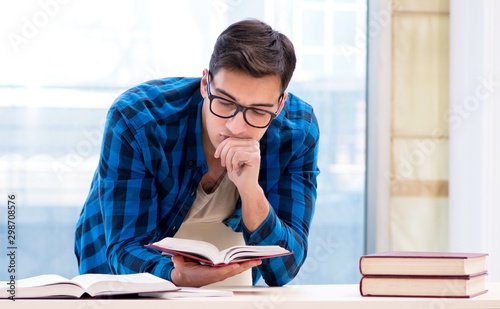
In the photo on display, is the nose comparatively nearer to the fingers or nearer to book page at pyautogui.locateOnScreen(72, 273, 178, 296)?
the fingers

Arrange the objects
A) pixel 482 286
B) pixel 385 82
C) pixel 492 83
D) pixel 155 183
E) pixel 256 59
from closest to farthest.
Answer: pixel 482 286
pixel 256 59
pixel 155 183
pixel 492 83
pixel 385 82

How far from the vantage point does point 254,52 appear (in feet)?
5.23

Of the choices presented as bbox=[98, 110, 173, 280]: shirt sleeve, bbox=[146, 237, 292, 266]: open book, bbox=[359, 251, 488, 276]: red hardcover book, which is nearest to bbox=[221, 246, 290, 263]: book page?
bbox=[146, 237, 292, 266]: open book

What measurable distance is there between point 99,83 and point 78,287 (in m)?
→ 2.11

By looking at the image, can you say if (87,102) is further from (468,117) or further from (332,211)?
(468,117)

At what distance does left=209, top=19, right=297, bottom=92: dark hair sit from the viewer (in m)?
1.58

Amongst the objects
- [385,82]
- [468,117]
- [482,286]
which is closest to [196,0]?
[385,82]

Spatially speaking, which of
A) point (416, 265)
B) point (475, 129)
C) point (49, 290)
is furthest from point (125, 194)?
point (475, 129)

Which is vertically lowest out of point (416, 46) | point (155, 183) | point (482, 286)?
point (482, 286)

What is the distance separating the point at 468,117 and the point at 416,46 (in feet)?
1.32

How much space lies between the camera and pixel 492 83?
306 cm

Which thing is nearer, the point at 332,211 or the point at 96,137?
the point at 96,137

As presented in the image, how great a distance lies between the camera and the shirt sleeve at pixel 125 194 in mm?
1598

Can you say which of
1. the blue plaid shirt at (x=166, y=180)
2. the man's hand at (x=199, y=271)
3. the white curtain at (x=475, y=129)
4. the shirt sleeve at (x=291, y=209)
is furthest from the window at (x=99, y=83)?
the man's hand at (x=199, y=271)
